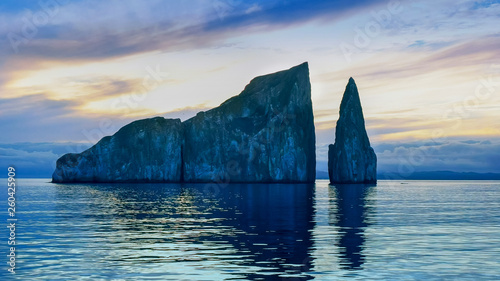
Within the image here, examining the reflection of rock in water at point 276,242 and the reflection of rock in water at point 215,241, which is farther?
the reflection of rock in water at point 215,241

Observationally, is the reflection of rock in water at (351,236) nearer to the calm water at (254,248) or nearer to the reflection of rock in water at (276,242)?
the calm water at (254,248)

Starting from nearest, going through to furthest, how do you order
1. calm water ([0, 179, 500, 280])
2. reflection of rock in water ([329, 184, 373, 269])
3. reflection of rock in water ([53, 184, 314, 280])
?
calm water ([0, 179, 500, 280]) → reflection of rock in water ([53, 184, 314, 280]) → reflection of rock in water ([329, 184, 373, 269])

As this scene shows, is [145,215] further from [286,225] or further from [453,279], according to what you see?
[453,279]

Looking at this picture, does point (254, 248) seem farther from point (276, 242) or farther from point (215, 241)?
point (215, 241)

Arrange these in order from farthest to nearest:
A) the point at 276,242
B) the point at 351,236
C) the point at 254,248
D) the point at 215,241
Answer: the point at 351,236 < the point at 215,241 < the point at 276,242 < the point at 254,248

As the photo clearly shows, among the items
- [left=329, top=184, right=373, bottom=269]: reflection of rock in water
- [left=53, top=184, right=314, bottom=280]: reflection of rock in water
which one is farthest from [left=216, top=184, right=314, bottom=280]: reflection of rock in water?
[left=329, top=184, right=373, bottom=269]: reflection of rock in water

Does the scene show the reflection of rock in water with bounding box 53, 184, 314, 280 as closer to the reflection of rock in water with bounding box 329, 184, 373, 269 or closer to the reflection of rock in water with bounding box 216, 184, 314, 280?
the reflection of rock in water with bounding box 216, 184, 314, 280

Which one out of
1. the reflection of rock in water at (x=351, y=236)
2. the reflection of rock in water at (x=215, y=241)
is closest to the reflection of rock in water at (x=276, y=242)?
the reflection of rock in water at (x=215, y=241)

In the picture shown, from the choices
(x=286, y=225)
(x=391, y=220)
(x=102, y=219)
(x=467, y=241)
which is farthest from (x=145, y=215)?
(x=467, y=241)

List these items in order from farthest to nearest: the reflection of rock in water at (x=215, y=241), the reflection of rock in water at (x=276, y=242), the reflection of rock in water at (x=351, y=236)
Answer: the reflection of rock in water at (x=351, y=236) → the reflection of rock in water at (x=215, y=241) → the reflection of rock in water at (x=276, y=242)

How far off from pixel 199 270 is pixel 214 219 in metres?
29.7

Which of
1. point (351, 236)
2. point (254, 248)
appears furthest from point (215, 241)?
point (351, 236)

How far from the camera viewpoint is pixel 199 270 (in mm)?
27484

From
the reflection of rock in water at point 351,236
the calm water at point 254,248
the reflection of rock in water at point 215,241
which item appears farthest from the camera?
the reflection of rock in water at point 351,236
